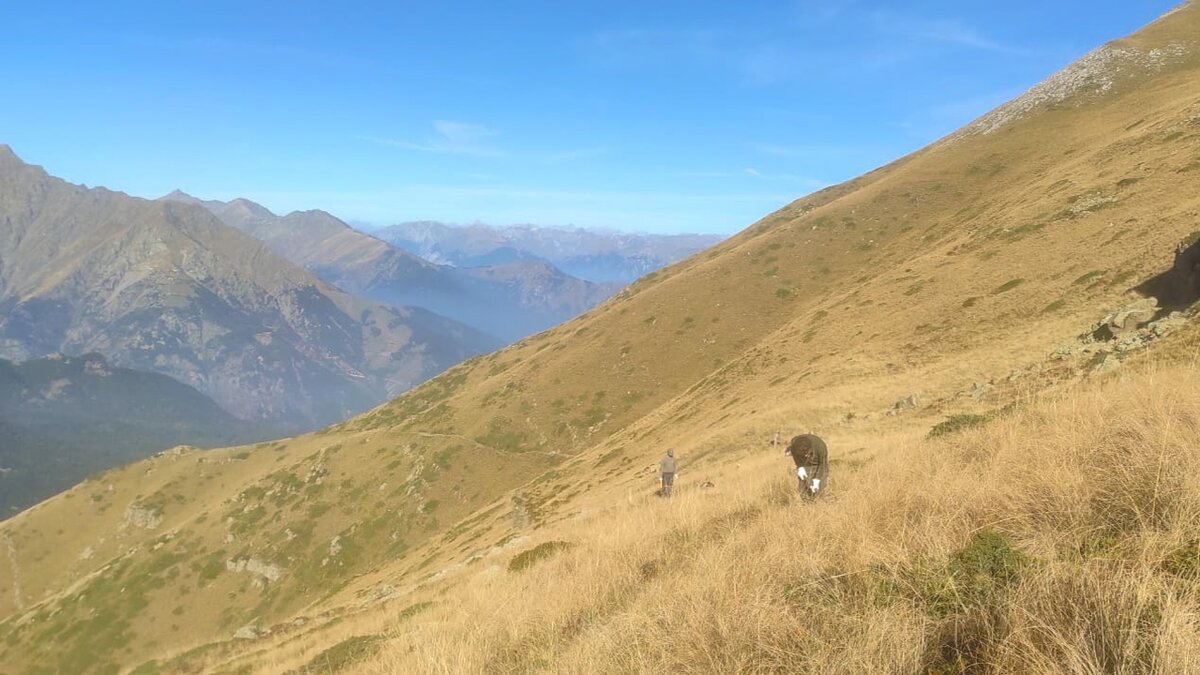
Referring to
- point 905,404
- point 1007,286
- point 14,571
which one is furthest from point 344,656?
point 14,571

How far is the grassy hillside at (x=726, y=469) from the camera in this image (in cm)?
570

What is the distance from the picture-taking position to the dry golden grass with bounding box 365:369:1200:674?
153 inches

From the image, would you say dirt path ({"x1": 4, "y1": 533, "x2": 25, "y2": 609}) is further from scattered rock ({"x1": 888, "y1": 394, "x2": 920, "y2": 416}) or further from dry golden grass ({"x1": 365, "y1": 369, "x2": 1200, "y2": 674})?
dry golden grass ({"x1": 365, "y1": 369, "x2": 1200, "y2": 674})

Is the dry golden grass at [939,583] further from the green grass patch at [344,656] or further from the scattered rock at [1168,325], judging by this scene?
the scattered rock at [1168,325]

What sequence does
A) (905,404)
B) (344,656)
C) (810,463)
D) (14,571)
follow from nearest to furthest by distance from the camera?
(344,656)
(810,463)
(905,404)
(14,571)

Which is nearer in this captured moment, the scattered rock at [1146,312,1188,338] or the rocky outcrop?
the scattered rock at [1146,312,1188,338]

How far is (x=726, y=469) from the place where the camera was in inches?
993

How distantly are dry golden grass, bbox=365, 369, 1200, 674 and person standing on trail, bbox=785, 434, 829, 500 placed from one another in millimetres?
2592

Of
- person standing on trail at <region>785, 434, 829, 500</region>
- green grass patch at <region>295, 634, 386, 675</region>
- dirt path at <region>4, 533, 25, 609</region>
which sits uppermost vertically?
person standing on trail at <region>785, 434, 829, 500</region>

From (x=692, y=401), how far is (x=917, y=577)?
59552mm

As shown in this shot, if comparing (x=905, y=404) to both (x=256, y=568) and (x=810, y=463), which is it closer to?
(x=810, y=463)

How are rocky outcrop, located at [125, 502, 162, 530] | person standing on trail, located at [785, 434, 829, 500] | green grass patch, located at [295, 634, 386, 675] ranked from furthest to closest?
1. rocky outcrop, located at [125, 502, 162, 530]
2. person standing on trail, located at [785, 434, 829, 500]
3. green grass patch, located at [295, 634, 386, 675]

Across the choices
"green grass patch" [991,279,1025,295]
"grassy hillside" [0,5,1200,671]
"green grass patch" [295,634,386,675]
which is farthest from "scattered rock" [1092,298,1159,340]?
"green grass patch" [295,634,386,675]

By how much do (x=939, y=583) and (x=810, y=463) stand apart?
287 inches
